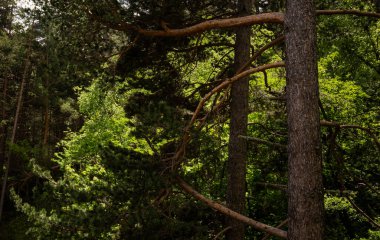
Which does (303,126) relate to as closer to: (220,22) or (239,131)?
(220,22)

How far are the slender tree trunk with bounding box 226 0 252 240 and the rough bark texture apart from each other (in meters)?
2.85

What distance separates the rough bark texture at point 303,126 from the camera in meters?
3.64

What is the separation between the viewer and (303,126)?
12.3ft

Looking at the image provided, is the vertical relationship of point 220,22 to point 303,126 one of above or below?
above

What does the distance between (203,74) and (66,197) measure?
6.56m

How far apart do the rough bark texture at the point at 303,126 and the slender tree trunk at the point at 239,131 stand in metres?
2.85

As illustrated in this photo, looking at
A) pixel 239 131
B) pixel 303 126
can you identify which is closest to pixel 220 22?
pixel 303 126

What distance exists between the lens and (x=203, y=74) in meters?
10.7

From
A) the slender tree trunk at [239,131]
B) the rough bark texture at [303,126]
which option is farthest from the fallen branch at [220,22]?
the slender tree trunk at [239,131]

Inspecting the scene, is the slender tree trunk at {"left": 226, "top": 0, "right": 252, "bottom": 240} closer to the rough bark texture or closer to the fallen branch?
the fallen branch

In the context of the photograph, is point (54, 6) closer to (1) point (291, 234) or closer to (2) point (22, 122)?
(1) point (291, 234)

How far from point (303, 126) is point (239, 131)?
10.1 ft

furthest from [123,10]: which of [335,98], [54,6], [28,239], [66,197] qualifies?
[28,239]

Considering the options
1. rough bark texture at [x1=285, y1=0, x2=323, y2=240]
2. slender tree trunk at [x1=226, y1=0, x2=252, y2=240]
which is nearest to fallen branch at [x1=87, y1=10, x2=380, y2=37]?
rough bark texture at [x1=285, y1=0, x2=323, y2=240]
